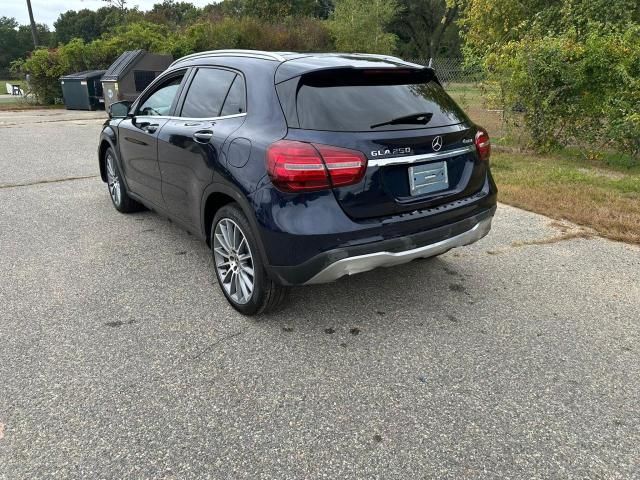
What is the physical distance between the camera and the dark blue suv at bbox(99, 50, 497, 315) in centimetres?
266

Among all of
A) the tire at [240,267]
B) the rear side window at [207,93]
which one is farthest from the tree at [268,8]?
the tire at [240,267]

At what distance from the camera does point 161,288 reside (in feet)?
12.0

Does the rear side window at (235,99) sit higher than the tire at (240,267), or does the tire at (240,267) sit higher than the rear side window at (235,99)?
the rear side window at (235,99)

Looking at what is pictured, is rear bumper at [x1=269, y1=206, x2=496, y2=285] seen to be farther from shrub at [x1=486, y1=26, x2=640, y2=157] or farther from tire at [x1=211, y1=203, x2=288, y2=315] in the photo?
shrub at [x1=486, y1=26, x2=640, y2=157]

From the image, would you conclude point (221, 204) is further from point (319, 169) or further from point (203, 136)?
point (319, 169)

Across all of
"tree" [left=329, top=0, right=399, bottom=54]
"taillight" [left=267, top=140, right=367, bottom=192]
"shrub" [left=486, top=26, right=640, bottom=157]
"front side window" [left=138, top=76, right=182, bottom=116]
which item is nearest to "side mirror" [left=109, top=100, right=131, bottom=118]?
"front side window" [left=138, top=76, right=182, bottom=116]

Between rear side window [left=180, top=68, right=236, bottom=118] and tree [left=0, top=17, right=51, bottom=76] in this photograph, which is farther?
tree [left=0, top=17, right=51, bottom=76]

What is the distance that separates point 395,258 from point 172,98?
2371 millimetres

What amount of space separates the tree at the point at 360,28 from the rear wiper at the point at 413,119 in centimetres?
2568

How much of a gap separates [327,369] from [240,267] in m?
0.93

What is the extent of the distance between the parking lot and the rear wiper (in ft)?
4.03

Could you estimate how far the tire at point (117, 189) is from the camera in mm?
5234

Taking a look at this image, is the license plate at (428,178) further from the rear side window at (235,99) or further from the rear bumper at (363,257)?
the rear side window at (235,99)

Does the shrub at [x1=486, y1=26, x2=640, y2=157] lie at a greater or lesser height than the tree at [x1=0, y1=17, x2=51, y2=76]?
lesser
